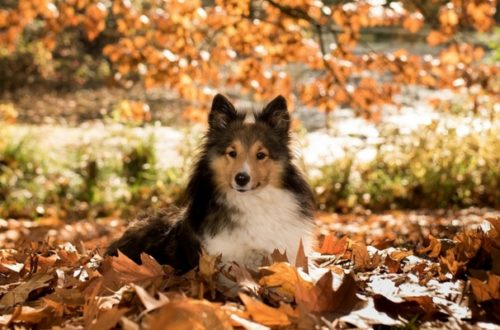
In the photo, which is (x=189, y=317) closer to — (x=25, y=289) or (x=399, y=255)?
(x=25, y=289)

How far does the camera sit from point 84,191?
33.8 ft

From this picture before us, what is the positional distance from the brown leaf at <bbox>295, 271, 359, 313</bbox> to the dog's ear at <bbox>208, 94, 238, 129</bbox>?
1.79 metres

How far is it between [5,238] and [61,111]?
1118 cm

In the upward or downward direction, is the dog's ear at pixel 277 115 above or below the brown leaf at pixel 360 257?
above

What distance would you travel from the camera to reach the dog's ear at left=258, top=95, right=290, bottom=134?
395cm

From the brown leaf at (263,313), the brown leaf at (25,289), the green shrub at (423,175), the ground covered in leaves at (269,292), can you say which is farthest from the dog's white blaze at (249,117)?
the green shrub at (423,175)

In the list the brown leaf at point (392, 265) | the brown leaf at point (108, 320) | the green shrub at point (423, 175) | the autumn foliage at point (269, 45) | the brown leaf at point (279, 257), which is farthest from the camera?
the green shrub at point (423, 175)

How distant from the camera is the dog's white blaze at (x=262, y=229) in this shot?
3.50 metres

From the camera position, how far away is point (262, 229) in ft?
11.8

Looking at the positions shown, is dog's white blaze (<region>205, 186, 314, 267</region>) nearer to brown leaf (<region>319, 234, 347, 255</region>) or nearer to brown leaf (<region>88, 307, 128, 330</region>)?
brown leaf (<region>319, 234, 347, 255</region>)

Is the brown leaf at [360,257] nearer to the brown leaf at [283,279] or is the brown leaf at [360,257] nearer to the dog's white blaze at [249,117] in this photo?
the brown leaf at [283,279]

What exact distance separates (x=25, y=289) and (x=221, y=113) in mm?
1589

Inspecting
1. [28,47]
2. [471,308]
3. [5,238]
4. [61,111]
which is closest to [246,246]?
[471,308]

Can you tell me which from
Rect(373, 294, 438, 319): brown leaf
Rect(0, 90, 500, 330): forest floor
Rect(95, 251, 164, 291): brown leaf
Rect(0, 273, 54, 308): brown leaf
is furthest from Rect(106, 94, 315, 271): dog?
Rect(373, 294, 438, 319): brown leaf
